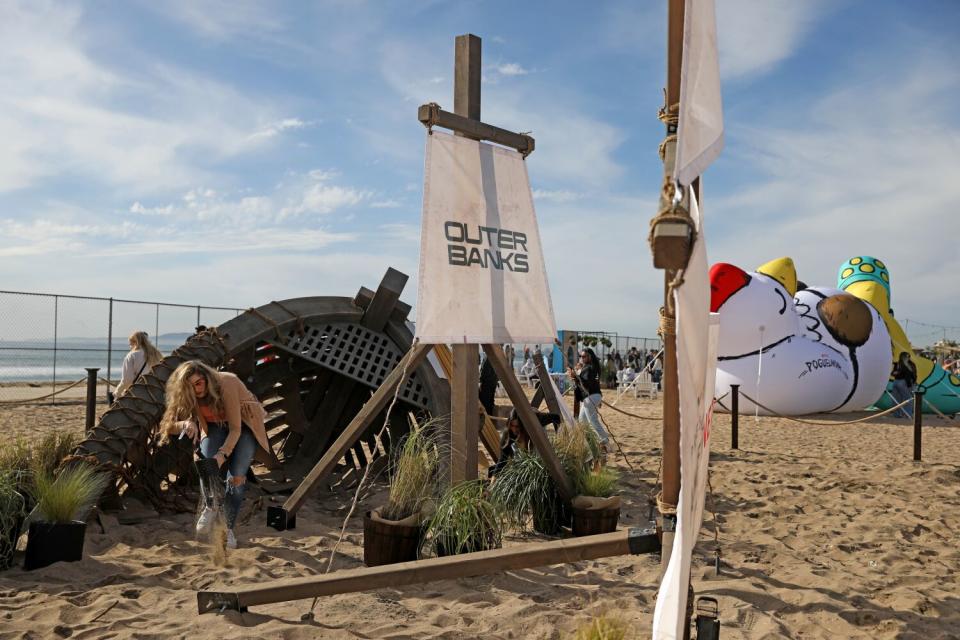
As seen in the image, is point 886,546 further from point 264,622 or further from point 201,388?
point 201,388

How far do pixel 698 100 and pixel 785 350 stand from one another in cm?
1422

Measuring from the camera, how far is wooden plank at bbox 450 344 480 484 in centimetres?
505

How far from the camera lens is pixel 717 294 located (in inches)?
605

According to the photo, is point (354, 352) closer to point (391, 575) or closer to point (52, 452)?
point (52, 452)

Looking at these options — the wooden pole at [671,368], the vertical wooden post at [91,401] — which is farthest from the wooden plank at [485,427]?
the wooden pole at [671,368]

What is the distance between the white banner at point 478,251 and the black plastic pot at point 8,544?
2748 millimetres

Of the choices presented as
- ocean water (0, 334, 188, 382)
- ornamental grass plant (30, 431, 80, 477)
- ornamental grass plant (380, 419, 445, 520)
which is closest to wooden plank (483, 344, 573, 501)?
ornamental grass plant (380, 419, 445, 520)

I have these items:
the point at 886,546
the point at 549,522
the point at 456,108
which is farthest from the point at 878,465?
the point at 456,108

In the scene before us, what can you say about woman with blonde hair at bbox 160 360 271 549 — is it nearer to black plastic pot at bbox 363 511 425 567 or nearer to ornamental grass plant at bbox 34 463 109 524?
ornamental grass plant at bbox 34 463 109 524

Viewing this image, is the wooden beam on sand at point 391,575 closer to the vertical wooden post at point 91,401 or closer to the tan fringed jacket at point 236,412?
the tan fringed jacket at point 236,412

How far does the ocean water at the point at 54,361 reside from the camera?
19.0 metres

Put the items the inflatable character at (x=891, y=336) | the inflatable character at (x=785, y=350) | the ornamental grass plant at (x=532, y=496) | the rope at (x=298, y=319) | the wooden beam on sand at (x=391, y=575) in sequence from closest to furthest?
the wooden beam on sand at (x=391, y=575) → the ornamental grass plant at (x=532, y=496) → the rope at (x=298, y=319) → the inflatable character at (x=785, y=350) → the inflatable character at (x=891, y=336)

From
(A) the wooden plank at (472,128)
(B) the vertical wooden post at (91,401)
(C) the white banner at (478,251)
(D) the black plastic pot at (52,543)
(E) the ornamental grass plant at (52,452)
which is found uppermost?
(A) the wooden plank at (472,128)

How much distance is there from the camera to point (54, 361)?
664 inches
